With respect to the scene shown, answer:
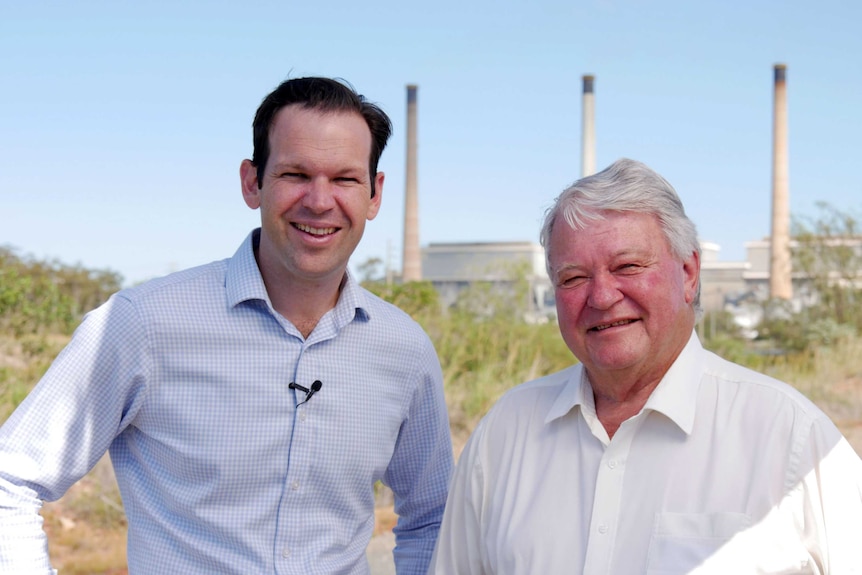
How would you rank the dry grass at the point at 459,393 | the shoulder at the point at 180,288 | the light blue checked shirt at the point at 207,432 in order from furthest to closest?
the dry grass at the point at 459,393 → the shoulder at the point at 180,288 → the light blue checked shirt at the point at 207,432

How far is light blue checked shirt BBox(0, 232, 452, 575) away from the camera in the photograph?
2.70 m

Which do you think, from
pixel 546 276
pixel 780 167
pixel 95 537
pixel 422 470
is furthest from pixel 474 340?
pixel 780 167

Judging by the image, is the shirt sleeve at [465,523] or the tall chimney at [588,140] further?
the tall chimney at [588,140]

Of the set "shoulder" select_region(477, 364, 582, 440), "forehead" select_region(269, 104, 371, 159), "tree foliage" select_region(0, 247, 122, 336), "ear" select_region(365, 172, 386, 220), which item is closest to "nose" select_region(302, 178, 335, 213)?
"forehead" select_region(269, 104, 371, 159)

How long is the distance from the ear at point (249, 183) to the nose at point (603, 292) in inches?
44.3

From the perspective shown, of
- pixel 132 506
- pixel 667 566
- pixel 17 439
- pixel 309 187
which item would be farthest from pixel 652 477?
pixel 17 439

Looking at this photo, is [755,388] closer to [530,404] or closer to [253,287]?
[530,404]

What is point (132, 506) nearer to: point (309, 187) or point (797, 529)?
point (309, 187)

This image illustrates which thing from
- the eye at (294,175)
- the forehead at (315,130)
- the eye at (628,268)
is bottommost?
the eye at (628,268)

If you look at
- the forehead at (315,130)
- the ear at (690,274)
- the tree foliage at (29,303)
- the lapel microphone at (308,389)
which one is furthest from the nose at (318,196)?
the tree foliage at (29,303)

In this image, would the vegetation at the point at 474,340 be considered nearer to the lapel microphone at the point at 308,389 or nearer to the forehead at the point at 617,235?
the lapel microphone at the point at 308,389

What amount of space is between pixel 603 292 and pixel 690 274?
30cm

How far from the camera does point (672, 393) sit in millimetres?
2475

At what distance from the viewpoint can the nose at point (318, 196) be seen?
2791mm
